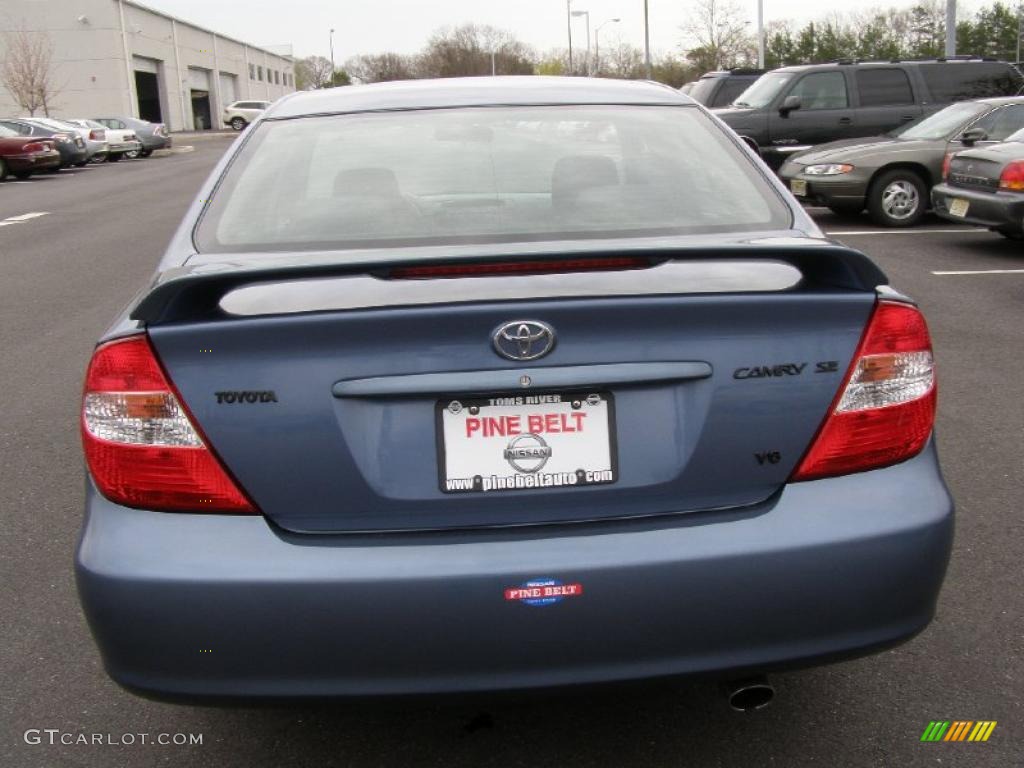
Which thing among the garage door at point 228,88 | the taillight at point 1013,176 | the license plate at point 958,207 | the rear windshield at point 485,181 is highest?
the garage door at point 228,88

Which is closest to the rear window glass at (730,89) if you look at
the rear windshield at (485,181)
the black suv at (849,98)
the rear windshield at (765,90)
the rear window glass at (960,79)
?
the rear windshield at (765,90)

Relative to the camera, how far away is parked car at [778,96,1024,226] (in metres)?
13.5

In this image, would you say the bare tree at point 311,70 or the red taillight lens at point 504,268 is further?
the bare tree at point 311,70

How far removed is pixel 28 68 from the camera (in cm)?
5562

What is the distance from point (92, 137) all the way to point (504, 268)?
38.2m

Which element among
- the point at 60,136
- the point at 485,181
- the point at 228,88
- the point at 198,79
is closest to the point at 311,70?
the point at 228,88

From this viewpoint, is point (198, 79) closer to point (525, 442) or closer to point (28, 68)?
point (28, 68)

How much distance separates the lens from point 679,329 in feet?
7.12

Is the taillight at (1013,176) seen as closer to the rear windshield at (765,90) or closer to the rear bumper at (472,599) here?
the rear windshield at (765,90)

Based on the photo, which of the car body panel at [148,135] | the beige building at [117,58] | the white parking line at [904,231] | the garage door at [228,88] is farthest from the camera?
the garage door at [228,88]

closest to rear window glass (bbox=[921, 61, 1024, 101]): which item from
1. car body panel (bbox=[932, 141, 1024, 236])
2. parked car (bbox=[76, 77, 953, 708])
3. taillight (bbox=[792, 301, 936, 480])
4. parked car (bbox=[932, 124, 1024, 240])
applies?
parked car (bbox=[932, 124, 1024, 240])

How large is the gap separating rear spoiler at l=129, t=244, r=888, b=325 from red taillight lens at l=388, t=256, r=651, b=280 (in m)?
0.01

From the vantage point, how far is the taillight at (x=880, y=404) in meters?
2.26

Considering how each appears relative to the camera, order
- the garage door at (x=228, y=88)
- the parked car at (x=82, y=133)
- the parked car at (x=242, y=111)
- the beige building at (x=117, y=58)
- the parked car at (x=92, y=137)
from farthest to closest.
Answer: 1. the garage door at (x=228, y=88)
2. the parked car at (x=242, y=111)
3. the beige building at (x=117, y=58)
4. the parked car at (x=92, y=137)
5. the parked car at (x=82, y=133)
